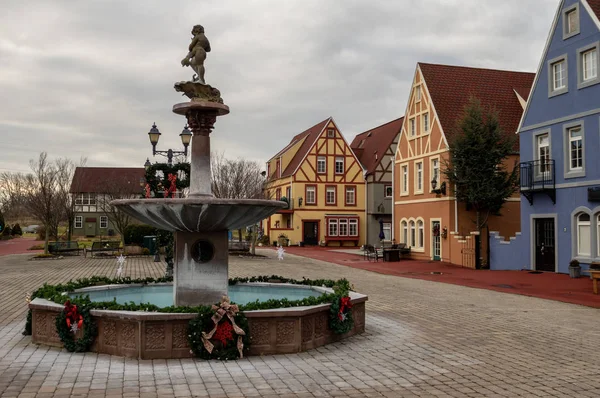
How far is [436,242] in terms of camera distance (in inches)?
1275

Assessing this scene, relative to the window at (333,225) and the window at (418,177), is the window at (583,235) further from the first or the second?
the window at (333,225)

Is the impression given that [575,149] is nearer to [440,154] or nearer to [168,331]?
[440,154]

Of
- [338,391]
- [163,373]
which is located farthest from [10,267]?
[338,391]

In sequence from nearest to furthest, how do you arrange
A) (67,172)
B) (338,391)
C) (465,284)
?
(338,391)
(465,284)
(67,172)

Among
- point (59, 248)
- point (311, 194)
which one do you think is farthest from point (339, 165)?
point (59, 248)

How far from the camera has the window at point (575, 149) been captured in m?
23.2

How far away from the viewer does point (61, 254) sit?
1396 inches

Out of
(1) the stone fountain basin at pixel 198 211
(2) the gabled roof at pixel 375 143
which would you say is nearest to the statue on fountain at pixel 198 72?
(1) the stone fountain basin at pixel 198 211

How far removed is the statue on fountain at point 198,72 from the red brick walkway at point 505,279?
12056mm

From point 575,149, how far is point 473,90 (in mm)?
11320

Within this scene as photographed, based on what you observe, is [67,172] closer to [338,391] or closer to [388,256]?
[388,256]

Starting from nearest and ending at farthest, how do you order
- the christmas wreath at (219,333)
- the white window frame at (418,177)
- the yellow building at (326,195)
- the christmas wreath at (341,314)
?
the christmas wreath at (219,333), the christmas wreath at (341,314), the white window frame at (418,177), the yellow building at (326,195)

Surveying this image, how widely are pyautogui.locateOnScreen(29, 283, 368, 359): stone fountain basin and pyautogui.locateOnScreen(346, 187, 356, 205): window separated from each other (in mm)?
42705

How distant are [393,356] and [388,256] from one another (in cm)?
2447
